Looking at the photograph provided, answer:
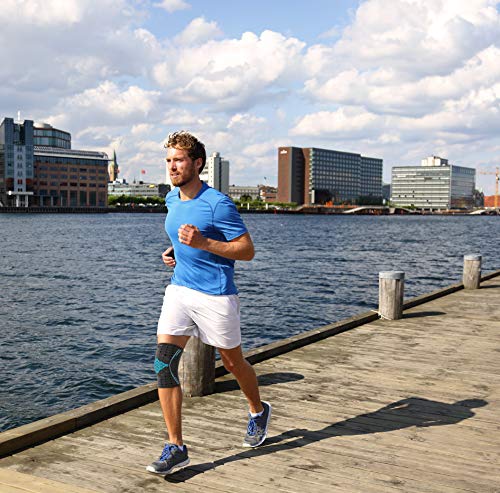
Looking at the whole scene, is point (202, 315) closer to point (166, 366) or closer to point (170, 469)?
point (166, 366)

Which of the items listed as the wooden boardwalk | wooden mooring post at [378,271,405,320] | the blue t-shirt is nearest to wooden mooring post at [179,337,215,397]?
the wooden boardwalk

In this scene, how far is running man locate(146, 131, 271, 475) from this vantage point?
4262mm

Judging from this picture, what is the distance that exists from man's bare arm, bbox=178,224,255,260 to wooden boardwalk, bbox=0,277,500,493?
159 cm

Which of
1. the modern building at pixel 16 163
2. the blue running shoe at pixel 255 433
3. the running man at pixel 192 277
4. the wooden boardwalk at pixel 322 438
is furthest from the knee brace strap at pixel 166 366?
the modern building at pixel 16 163

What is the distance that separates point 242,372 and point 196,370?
1.48 metres

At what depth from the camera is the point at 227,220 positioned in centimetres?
425

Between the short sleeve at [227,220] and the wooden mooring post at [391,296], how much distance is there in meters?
7.08

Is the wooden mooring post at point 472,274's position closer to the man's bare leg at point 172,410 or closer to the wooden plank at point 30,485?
the man's bare leg at point 172,410

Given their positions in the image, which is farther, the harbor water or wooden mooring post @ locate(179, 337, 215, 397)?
the harbor water

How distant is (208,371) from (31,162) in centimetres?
18587

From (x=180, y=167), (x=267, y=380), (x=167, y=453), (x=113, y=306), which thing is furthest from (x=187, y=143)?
(x=113, y=306)

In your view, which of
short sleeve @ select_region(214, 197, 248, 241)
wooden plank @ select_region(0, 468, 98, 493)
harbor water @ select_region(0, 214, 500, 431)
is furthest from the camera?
harbor water @ select_region(0, 214, 500, 431)

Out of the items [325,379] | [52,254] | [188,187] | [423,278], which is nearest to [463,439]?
[325,379]

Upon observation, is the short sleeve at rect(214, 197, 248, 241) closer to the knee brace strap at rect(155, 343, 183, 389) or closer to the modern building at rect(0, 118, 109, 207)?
the knee brace strap at rect(155, 343, 183, 389)
